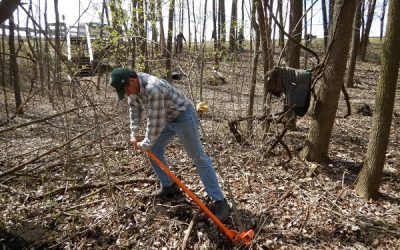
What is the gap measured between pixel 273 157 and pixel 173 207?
2.18 m

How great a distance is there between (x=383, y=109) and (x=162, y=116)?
2.53 metres

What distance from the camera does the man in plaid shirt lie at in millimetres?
3309

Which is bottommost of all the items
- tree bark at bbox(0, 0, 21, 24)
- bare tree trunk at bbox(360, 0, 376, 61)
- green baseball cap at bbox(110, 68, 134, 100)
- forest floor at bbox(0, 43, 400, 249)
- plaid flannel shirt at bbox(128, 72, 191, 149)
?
forest floor at bbox(0, 43, 400, 249)

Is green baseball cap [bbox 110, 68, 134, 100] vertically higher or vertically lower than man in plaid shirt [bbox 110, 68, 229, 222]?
higher

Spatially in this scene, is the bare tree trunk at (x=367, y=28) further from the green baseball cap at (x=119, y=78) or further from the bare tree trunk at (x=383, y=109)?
the green baseball cap at (x=119, y=78)

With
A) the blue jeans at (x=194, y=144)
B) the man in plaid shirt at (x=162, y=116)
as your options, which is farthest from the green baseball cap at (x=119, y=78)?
the blue jeans at (x=194, y=144)

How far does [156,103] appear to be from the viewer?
3312 mm

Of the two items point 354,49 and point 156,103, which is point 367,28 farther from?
point 156,103

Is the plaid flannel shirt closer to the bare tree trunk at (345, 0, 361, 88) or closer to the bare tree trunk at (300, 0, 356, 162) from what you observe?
the bare tree trunk at (300, 0, 356, 162)

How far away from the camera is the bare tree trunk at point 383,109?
354 cm

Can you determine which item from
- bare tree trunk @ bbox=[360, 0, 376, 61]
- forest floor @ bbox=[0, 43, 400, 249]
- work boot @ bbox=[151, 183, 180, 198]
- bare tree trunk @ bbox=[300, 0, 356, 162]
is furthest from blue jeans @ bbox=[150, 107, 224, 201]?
bare tree trunk @ bbox=[360, 0, 376, 61]

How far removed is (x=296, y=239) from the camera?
11.5ft

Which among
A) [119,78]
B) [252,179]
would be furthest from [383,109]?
[119,78]

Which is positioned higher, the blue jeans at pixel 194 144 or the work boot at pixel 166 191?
the blue jeans at pixel 194 144
